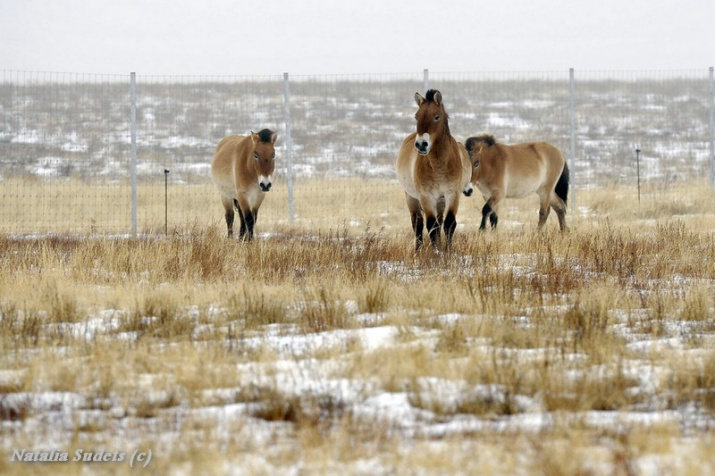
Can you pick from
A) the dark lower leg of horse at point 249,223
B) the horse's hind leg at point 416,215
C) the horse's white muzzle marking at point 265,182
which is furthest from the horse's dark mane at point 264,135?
the horse's hind leg at point 416,215

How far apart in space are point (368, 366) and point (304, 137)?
36231mm

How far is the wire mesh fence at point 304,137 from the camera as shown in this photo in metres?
22.6

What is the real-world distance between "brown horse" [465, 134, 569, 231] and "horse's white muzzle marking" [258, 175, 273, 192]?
3593 mm

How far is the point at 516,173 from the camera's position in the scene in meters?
15.2

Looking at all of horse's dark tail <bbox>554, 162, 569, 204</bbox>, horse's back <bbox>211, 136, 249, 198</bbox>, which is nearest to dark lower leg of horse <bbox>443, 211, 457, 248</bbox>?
horse's back <bbox>211, 136, 249, 198</bbox>

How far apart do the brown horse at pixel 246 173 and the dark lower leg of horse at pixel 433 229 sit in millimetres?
2563

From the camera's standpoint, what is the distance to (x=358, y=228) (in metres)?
17.1

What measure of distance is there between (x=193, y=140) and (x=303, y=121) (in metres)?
6.70

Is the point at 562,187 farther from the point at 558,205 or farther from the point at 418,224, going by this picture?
the point at 418,224

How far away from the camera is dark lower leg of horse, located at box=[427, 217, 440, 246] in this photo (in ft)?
35.8

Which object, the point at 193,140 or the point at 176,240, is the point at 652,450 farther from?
the point at 193,140

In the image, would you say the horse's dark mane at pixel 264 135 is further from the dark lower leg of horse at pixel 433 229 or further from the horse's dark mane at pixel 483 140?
the horse's dark mane at pixel 483 140

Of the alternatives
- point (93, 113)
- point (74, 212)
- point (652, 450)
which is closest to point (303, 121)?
point (93, 113)

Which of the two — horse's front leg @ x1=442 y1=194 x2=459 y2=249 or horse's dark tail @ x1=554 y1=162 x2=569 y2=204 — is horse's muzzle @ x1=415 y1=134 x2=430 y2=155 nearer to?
horse's front leg @ x1=442 y1=194 x2=459 y2=249
